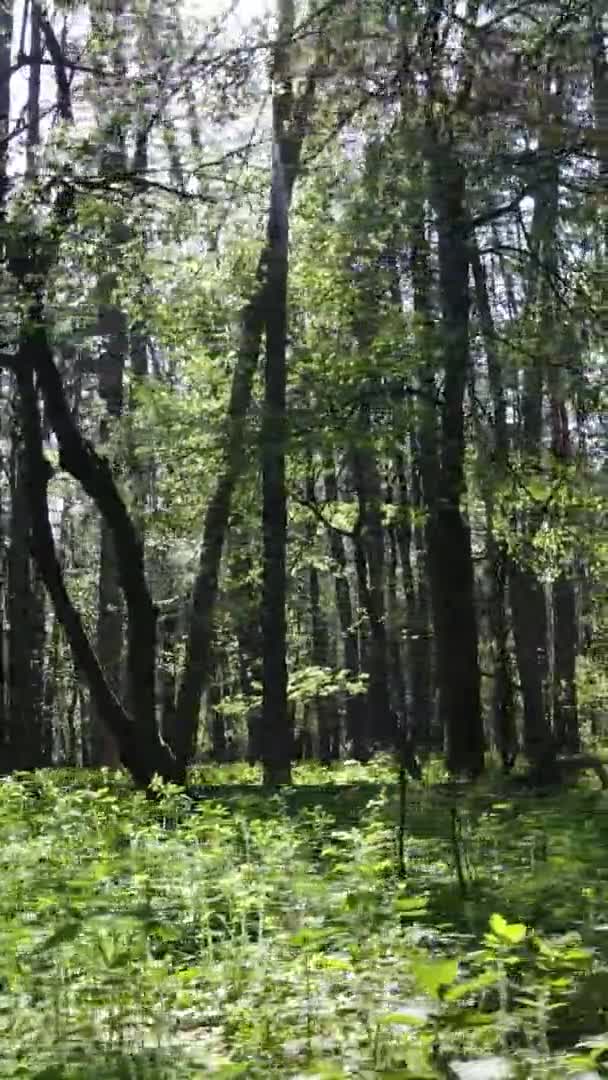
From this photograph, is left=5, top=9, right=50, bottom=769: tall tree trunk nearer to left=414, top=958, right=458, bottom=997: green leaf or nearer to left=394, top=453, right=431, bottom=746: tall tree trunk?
left=394, top=453, right=431, bottom=746: tall tree trunk

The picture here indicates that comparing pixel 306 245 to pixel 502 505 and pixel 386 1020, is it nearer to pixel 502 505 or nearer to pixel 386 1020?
pixel 502 505

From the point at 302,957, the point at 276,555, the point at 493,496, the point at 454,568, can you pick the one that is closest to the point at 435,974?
the point at 302,957

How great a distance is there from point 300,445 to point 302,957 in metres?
7.73

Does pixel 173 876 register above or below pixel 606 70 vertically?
below

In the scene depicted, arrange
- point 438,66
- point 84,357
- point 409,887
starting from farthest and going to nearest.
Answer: point 84,357 → point 438,66 → point 409,887

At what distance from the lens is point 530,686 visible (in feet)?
52.2

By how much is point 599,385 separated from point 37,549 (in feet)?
18.0

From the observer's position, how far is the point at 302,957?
403 centimetres

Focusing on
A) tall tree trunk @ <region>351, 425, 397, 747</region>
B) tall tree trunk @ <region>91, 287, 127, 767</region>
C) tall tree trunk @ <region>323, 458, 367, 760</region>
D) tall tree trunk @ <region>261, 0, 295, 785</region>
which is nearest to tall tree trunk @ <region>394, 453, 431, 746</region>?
Result: tall tree trunk @ <region>351, 425, 397, 747</region>

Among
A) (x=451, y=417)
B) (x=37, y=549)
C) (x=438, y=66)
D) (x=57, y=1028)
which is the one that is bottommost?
(x=57, y=1028)

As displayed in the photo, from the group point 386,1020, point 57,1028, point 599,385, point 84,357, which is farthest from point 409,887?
point 84,357

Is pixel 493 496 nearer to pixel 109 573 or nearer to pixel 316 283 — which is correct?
pixel 316 283

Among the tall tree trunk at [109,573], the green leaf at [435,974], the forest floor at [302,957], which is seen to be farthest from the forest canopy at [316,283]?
the green leaf at [435,974]

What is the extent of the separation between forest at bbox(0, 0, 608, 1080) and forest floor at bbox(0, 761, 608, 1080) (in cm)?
2
